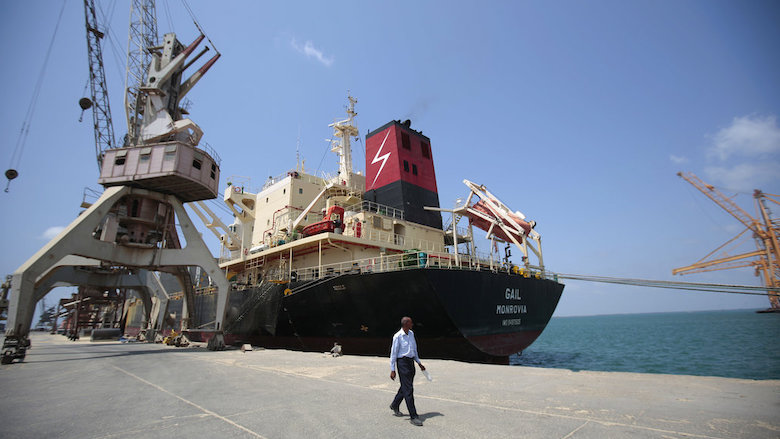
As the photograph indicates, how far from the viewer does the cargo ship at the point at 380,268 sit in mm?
13656

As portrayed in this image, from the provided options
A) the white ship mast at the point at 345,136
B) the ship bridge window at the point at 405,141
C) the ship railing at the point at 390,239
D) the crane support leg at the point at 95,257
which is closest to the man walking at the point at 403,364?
the ship railing at the point at 390,239

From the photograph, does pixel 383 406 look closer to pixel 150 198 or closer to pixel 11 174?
pixel 150 198

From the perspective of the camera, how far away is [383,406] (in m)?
5.34

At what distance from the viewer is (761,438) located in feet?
12.0

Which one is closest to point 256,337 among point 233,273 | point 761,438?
point 233,273

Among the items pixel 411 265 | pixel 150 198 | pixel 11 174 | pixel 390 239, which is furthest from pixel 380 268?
pixel 11 174

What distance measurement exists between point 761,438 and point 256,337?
20.8m

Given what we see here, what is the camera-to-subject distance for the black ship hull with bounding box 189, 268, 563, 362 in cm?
1330

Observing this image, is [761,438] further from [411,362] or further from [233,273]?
[233,273]

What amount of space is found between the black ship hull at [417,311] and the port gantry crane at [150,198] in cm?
438

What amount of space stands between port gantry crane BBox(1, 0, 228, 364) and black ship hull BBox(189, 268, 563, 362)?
4381mm

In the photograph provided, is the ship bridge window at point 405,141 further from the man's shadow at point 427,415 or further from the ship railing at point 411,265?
the man's shadow at point 427,415

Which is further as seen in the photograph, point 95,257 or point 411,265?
point 95,257

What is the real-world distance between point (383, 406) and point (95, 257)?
19052 mm
